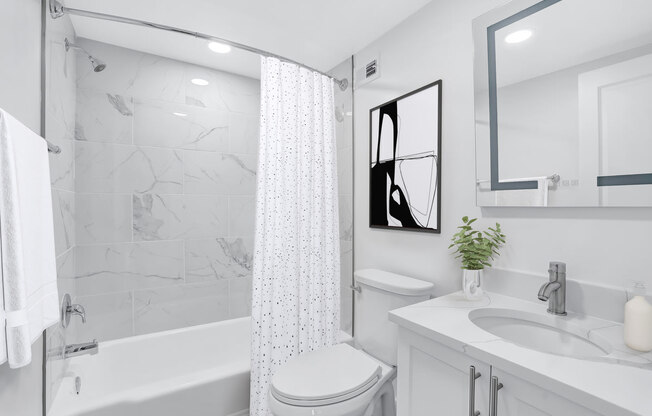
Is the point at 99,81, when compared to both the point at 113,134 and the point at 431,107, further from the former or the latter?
the point at 431,107

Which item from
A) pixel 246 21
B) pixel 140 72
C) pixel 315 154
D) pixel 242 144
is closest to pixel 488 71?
pixel 315 154

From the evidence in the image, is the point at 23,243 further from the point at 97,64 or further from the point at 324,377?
the point at 97,64

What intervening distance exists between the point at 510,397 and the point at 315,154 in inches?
56.3

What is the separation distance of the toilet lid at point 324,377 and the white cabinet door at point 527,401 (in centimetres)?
62

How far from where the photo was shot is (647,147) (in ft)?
3.16

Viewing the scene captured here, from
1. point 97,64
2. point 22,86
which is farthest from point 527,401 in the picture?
point 97,64

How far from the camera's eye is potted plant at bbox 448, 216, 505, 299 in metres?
1.30

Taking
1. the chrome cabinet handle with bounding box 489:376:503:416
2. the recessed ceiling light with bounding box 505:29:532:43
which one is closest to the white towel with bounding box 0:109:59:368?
the chrome cabinet handle with bounding box 489:376:503:416

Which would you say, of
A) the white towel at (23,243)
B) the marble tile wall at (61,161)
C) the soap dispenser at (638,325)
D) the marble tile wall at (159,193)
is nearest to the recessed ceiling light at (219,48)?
the marble tile wall at (159,193)

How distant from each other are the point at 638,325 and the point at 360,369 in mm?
1008

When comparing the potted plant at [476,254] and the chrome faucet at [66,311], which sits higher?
the potted plant at [476,254]

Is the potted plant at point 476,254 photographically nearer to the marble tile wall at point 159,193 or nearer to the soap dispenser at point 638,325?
the soap dispenser at point 638,325

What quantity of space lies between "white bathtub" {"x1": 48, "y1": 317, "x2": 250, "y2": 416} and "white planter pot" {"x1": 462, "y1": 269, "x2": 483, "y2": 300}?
1.28 meters

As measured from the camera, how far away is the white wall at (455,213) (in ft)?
3.43
